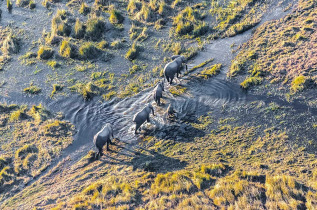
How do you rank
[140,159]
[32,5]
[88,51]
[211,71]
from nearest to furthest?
[140,159], [211,71], [88,51], [32,5]

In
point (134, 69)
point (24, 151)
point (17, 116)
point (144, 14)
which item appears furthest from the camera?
point (144, 14)

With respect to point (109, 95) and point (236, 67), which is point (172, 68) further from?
point (109, 95)

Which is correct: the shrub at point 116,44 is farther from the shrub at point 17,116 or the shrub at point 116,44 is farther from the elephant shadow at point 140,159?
the elephant shadow at point 140,159

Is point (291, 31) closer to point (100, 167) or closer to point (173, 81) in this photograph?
point (173, 81)

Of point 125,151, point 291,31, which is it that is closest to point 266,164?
point 125,151

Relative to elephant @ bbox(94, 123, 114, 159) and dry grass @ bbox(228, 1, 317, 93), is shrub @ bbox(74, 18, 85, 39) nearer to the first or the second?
elephant @ bbox(94, 123, 114, 159)

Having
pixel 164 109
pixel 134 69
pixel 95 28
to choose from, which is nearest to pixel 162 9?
pixel 95 28

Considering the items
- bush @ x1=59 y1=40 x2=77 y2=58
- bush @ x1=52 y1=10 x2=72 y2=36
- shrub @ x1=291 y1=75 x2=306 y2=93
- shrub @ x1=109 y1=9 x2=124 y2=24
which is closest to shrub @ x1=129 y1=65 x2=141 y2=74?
bush @ x1=59 y1=40 x2=77 y2=58
